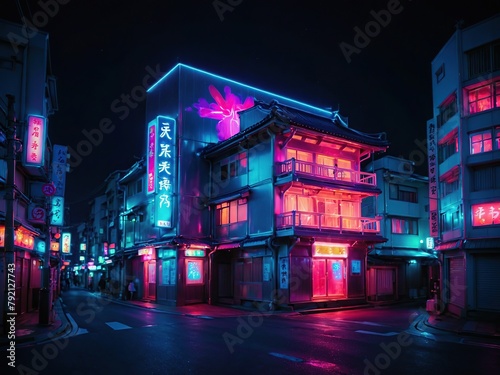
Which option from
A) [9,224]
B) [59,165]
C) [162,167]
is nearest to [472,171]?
[162,167]

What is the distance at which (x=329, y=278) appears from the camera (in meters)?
27.8

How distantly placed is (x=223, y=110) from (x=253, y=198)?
922 centimetres

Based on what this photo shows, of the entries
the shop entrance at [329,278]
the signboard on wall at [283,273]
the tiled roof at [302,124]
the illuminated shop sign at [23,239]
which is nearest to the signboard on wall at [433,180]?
the tiled roof at [302,124]

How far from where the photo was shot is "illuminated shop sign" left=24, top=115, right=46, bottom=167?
21.3 metres

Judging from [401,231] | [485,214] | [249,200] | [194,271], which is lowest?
[194,271]

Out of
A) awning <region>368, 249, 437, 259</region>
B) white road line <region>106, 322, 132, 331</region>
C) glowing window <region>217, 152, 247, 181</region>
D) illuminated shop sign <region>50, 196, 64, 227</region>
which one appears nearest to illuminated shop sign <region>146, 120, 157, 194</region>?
glowing window <region>217, 152, 247, 181</region>

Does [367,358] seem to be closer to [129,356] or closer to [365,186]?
[129,356]

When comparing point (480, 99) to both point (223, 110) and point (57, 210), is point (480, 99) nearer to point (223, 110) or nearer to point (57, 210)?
point (223, 110)

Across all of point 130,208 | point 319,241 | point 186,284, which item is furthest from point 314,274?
point 130,208

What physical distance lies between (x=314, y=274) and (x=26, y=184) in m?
17.7

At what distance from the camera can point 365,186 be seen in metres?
29.1

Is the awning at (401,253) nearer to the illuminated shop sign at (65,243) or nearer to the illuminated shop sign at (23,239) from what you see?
the illuminated shop sign at (23,239)

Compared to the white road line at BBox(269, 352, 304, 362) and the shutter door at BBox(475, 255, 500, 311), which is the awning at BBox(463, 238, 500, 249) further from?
the white road line at BBox(269, 352, 304, 362)

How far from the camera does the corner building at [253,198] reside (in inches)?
1024
